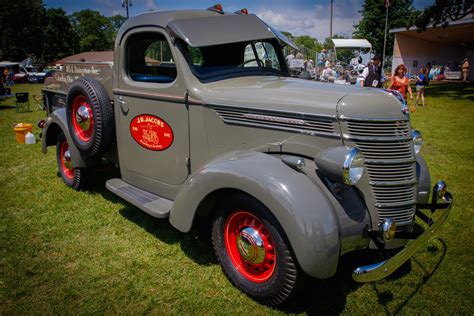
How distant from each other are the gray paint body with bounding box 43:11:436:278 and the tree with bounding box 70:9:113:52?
67.4 metres

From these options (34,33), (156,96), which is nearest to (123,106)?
(156,96)

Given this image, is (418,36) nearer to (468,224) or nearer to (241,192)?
(468,224)

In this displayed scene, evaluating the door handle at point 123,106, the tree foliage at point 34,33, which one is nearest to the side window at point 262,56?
the door handle at point 123,106

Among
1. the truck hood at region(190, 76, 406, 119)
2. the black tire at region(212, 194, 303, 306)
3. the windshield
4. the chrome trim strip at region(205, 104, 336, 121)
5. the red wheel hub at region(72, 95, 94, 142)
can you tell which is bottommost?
the black tire at region(212, 194, 303, 306)

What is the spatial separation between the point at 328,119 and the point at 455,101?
14.5 meters

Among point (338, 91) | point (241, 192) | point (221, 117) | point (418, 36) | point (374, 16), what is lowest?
point (241, 192)

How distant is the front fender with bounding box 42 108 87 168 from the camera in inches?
165

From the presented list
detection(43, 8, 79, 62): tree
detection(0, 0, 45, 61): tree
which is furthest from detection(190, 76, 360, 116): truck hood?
detection(43, 8, 79, 62): tree

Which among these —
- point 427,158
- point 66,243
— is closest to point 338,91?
point 66,243

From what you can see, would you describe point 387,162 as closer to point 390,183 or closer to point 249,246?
point 390,183

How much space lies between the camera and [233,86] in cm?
304

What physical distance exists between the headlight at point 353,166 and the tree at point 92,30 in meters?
69.2

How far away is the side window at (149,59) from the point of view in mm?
3408

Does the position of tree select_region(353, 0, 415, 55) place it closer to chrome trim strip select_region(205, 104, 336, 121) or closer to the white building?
the white building
